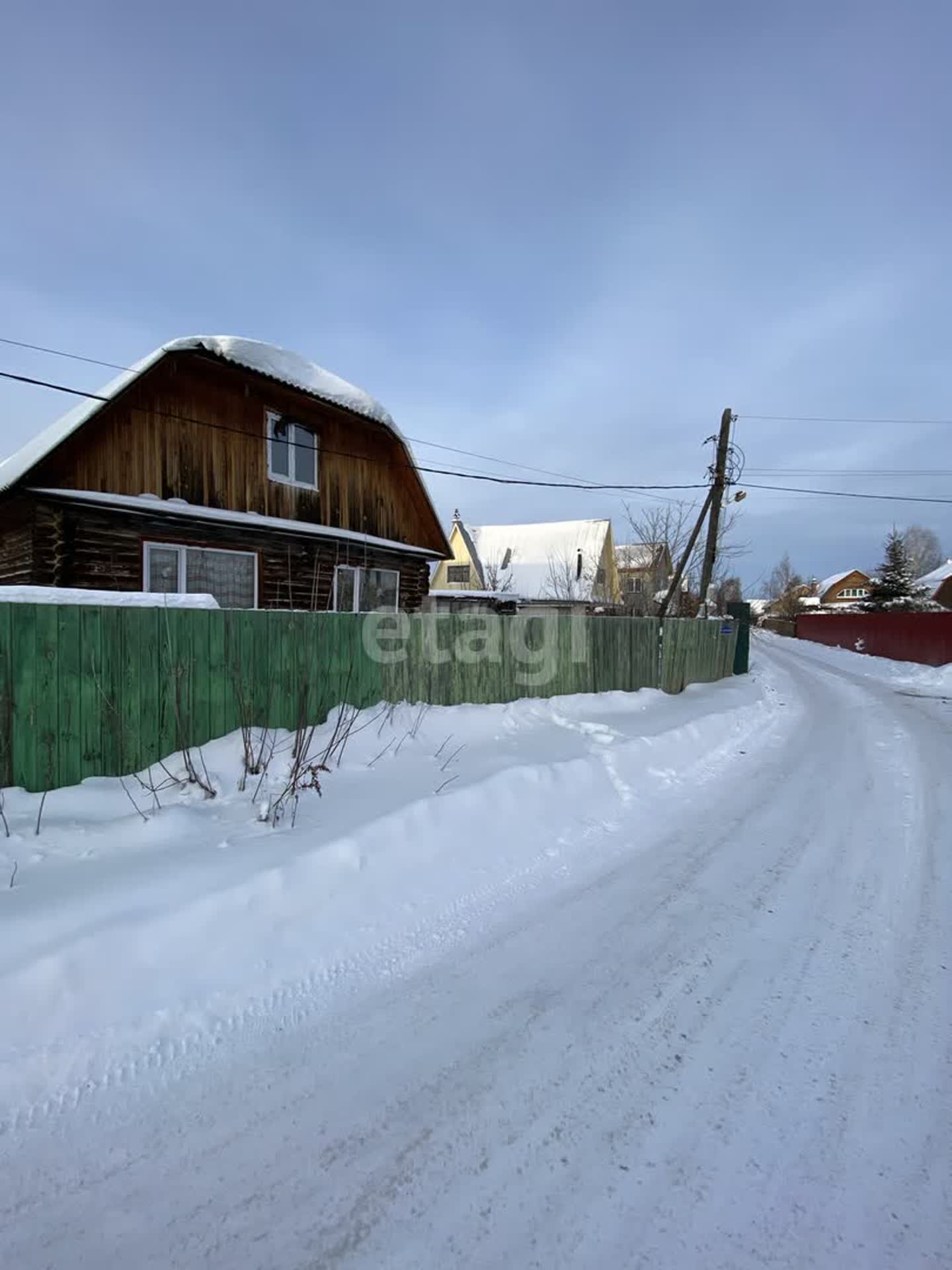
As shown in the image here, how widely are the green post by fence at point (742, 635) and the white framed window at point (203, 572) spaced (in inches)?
472

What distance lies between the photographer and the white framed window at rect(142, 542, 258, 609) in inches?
361

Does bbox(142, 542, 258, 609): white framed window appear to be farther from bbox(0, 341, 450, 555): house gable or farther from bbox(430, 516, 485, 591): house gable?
bbox(430, 516, 485, 591): house gable

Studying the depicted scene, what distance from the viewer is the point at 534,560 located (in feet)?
120

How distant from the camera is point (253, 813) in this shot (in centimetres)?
407

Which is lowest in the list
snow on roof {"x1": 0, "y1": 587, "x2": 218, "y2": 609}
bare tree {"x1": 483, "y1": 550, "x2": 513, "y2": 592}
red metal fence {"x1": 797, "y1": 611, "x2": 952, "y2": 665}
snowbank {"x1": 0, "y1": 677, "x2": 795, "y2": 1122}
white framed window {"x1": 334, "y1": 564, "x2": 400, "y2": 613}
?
snowbank {"x1": 0, "y1": 677, "x2": 795, "y2": 1122}

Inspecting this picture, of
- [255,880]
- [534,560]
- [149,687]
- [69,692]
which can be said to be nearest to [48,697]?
[69,692]

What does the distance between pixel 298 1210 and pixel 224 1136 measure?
374 millimetres

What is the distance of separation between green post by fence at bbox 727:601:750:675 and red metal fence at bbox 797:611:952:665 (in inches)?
276

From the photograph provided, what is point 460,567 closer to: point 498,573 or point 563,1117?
point 498,573

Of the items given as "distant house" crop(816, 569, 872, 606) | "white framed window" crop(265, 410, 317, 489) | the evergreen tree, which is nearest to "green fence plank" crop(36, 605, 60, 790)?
"white framed window" crop(265, 410, 317, 489)

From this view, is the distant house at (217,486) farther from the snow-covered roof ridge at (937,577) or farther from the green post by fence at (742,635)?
the snow-covered roof ridge at (937,577)

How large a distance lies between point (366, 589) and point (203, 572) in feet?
12.7

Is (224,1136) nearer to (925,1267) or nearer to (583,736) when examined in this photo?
(925,1267)

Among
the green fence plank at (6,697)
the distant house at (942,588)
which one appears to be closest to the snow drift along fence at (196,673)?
the green fence plank at (6,697)
